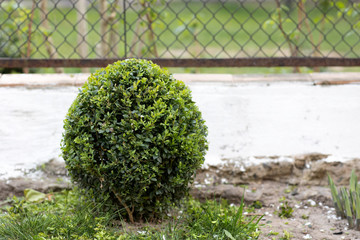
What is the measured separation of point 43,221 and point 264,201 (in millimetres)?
1515

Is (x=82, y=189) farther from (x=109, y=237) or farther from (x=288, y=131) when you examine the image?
(x=288, y=131)

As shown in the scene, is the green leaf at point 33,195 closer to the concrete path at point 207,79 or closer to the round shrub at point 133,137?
the round shrub at point 133,137

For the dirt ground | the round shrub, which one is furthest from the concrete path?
the round shrub

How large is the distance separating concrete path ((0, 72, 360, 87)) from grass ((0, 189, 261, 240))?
1076 mm

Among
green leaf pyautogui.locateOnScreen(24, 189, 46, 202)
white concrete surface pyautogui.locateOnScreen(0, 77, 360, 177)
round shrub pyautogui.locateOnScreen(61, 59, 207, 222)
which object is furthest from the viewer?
white concrete surface pyautogui.locateOnScreen(0, 77, 360, 177)

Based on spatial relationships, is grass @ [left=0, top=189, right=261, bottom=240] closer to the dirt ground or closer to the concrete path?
the dirt ground

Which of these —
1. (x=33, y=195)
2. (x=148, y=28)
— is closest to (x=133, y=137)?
(x=33, y=195)

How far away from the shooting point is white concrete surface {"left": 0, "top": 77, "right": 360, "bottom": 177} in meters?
3.51

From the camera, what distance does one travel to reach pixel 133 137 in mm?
2529

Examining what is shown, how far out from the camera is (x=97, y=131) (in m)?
2.58

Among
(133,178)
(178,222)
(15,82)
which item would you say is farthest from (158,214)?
(15,82)

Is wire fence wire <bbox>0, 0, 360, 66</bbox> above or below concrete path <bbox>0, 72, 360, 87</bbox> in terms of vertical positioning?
above

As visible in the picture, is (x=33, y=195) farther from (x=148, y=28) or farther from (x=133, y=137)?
(x=148, y=28)

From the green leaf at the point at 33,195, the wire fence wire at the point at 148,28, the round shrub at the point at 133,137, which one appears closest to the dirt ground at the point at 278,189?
the green leaf at the point at 33,195
